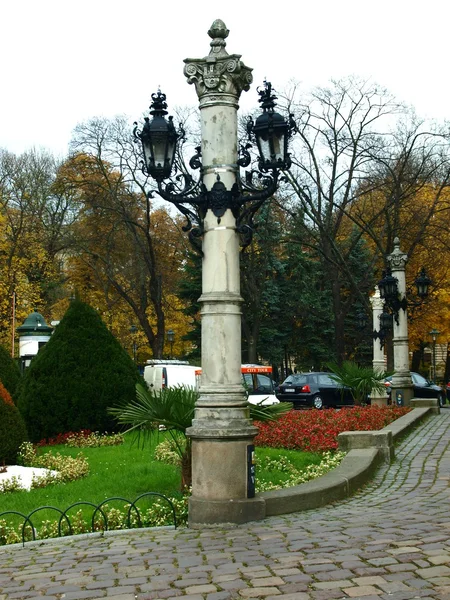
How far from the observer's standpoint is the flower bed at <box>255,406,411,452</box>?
13668 millimetres

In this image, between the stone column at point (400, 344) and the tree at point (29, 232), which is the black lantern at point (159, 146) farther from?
the tree at point (29, 232)

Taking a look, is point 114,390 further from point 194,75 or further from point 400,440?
point 194,75

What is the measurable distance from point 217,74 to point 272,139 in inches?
35.9

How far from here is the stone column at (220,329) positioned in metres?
7.80

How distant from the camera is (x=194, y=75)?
28.6ft

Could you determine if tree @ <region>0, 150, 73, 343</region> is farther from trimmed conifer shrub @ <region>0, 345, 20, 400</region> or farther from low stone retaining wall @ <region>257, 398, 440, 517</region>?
low stone retaining wall @ <region>257, 398, 440, 517</region>

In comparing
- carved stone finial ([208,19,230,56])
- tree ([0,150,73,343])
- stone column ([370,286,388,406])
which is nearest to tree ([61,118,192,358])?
tree ([0,150,73,343])

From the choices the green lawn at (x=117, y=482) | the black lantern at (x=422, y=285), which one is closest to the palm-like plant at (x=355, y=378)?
the black lantern at (x=422, y=285)

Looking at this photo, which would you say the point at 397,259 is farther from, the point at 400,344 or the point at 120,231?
the point at 120,231

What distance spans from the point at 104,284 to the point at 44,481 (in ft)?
108

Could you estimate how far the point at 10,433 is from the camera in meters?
12.7

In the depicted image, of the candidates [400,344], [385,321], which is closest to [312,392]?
[385,321]

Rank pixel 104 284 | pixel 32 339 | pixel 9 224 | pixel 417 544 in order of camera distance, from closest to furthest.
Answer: pixel 417 544 → pixel 32 339 → pixel 104 284 → pixel 9 224

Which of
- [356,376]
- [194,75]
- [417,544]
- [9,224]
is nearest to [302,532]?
[417,544]
